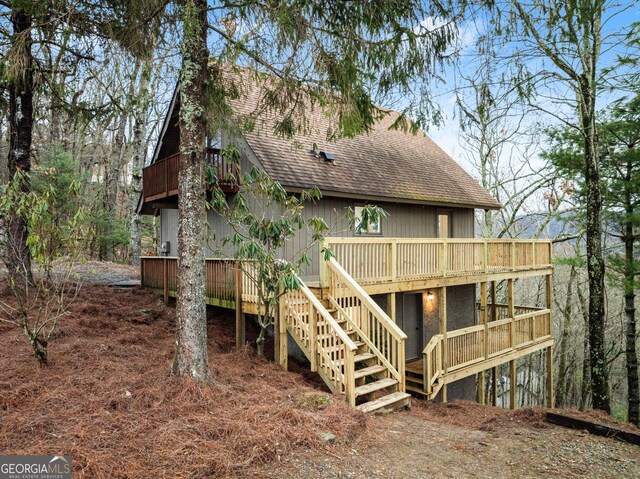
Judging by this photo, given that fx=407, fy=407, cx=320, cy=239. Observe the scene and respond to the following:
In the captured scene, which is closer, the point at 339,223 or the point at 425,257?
the point at 425,257

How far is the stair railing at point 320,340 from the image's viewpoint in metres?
6.05

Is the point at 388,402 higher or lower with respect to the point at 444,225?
lower

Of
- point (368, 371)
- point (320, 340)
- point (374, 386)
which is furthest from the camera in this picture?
point (320, 340)

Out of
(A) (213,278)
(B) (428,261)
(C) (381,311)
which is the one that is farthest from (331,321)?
(B) (428,261)

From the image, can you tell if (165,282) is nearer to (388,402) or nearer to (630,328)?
(388,402)

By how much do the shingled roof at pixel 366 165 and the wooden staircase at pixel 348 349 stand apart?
11.5ft

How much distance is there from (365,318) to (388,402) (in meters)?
1.54

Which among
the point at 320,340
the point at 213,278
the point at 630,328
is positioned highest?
the point at 213,278

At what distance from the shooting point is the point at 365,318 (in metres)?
7.44

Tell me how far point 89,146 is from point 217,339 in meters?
23.4

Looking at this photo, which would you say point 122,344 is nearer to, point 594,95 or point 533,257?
point 594,95

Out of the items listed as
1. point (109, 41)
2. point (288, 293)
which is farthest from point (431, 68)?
point (109, 41)

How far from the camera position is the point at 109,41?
6.27 m

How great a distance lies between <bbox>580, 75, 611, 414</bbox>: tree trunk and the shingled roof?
4.22 meters
